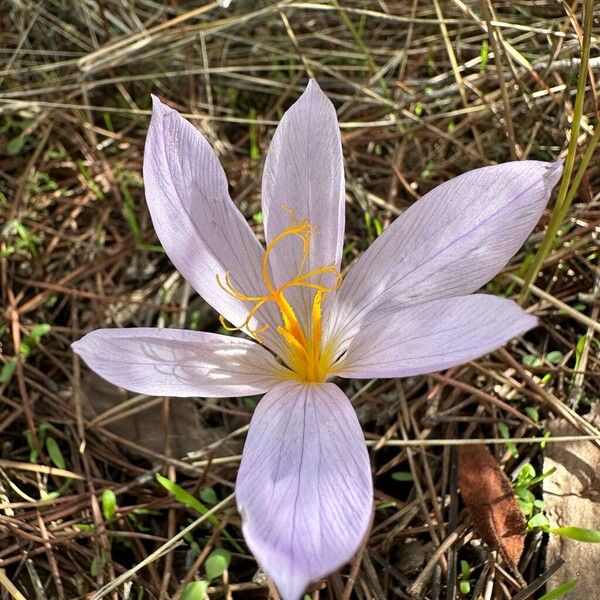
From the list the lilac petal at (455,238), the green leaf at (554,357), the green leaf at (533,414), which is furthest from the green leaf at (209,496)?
the green leaf at (554,357)

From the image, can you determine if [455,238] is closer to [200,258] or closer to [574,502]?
[200,258]

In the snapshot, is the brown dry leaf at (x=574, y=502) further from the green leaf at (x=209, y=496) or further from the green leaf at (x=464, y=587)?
the green leaf at (x=209, y=496)

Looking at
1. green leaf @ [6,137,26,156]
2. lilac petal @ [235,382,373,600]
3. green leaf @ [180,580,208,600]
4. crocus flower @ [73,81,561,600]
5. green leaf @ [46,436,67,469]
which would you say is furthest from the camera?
green leaf @ [6,137,26,156]

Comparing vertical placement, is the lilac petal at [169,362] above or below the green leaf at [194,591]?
above

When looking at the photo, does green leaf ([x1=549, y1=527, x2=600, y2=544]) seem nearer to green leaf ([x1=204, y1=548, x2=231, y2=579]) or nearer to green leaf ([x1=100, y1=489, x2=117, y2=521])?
green leaf ([x1=204, y1=548, x2=231, y2=579])

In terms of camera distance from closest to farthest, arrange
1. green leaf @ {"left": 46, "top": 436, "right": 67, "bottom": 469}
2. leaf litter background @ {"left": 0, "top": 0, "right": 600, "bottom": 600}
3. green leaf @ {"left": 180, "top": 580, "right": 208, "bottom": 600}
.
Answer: green leaf @ {"left": 180, "top": 580, "right": 208, "bottom": 600} < leaf litter background @ {"left": 0, "top": 0, "right": 600, "bottom": 600} < green leaf @ {"left": 46, "top": 436, "right": 67, "bottom": 469}

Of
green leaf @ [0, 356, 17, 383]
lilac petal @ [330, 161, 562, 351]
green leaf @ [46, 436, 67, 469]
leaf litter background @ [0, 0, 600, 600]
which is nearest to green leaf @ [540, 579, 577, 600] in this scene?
leaf litter background @ [0, 0, 600, 600]

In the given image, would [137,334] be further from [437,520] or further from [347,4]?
[347,4]
